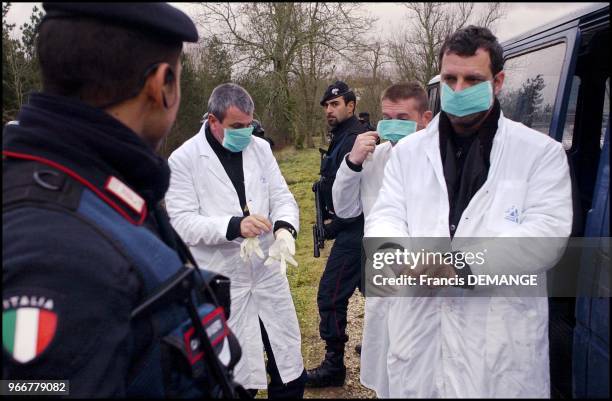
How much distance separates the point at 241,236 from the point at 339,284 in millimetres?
1247

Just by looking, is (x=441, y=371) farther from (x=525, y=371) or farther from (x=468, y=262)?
(x=468, y=262)

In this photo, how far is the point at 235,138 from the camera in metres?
2.94

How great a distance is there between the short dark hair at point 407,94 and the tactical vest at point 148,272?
8.07 ft

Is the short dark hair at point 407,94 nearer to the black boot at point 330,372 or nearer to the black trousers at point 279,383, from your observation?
the black trousers at point 279,383

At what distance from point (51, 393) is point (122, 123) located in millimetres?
623

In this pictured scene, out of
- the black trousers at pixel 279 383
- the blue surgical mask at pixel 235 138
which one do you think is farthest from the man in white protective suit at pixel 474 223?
the black trousers at pixel 279 383

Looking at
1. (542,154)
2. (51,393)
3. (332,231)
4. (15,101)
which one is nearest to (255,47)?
(15,101)

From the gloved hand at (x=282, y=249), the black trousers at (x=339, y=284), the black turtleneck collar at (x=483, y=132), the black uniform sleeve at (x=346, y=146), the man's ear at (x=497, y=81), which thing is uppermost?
the man's ear at (x=497, y=81)

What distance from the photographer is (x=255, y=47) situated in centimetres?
1321

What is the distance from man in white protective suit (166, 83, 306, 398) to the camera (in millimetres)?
2855

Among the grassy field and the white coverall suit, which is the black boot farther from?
the white coverall suit

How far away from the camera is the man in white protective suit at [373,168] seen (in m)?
2.87

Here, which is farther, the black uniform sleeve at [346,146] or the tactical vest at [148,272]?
the black uniform sleeve at [346,146]

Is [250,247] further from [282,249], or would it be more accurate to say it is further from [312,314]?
[312,314]
